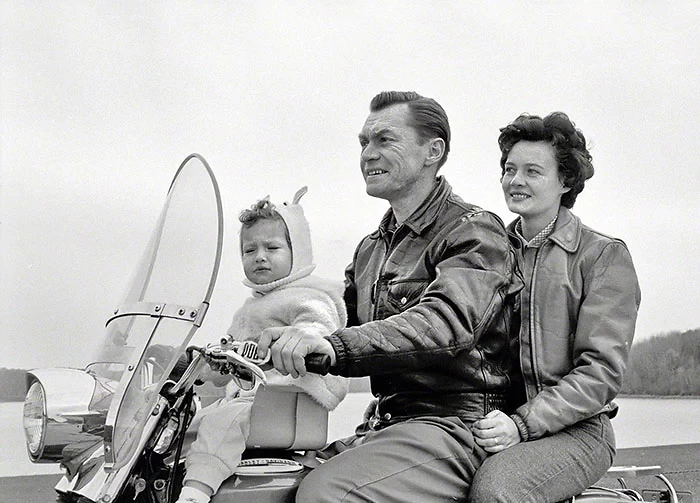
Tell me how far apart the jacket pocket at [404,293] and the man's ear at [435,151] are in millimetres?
434

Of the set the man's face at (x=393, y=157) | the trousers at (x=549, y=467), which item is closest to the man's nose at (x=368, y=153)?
the man's face at (x=393, y=157)

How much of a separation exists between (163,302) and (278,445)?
538mm

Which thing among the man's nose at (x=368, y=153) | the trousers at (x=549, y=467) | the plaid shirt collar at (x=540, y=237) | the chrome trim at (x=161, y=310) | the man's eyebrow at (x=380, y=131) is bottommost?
the trousers at (x=549, y=467)

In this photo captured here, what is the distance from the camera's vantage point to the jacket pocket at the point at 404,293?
2443 mm

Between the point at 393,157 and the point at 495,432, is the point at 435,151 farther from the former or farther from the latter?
the point at 495,432

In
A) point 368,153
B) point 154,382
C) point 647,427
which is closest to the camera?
point 154,382

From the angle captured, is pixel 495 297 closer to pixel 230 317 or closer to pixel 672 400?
pixel 230 317

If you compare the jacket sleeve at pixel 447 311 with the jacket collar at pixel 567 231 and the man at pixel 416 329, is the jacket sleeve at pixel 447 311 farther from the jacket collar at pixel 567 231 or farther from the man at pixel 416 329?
the jacket collar at pixel 567 231

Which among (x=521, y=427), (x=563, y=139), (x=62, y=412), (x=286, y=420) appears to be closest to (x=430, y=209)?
(x=563, y=139)

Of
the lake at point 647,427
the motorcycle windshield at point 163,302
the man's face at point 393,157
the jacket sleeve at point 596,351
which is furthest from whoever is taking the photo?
the lake at point 647,427

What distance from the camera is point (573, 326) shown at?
2598 millimetres

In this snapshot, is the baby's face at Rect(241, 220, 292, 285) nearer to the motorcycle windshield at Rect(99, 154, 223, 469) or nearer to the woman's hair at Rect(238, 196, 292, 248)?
the woman's hair at Rect(238, 196, 292, 248)

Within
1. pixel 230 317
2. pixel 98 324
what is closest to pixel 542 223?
pixel 230 317

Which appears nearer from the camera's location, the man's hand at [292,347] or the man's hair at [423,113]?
the man's hand at [292,347]
